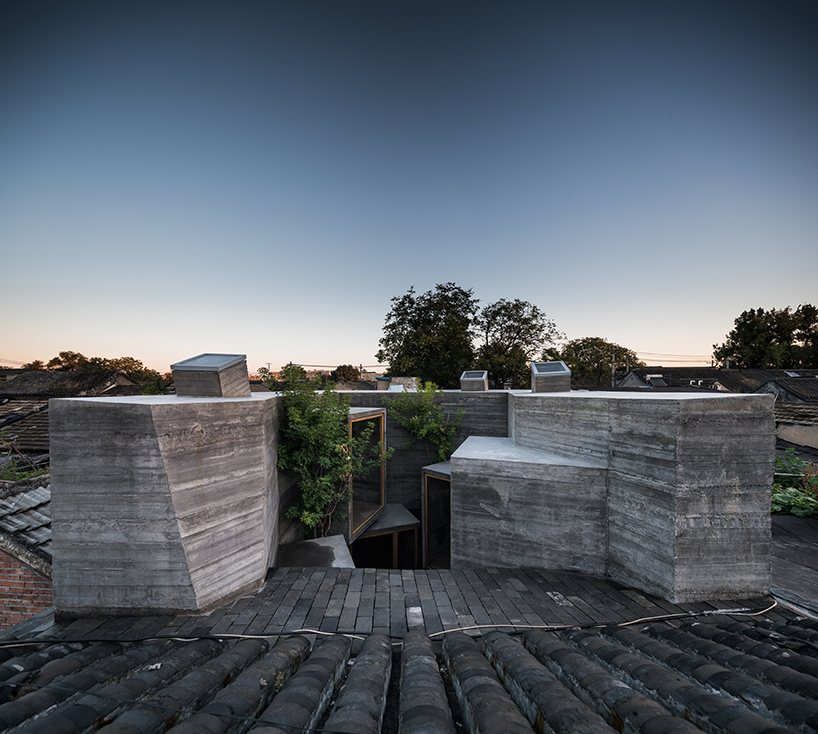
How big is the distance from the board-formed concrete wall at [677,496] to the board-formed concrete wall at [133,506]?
4468 millimetres

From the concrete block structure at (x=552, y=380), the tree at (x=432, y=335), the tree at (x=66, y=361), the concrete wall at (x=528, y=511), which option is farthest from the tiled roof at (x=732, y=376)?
the tree at (x=66, y=361)

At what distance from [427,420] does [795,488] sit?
8958mm

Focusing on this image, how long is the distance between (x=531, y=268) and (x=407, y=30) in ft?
39.9

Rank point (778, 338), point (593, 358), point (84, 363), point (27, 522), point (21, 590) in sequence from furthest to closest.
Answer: point (84, 363)
point (593, 358)
point (778, 338)
point (27, 522)
point (21, 590)

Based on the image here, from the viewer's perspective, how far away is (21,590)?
4.24m

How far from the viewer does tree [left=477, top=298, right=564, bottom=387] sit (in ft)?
74.5

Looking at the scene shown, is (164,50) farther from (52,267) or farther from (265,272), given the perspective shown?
(52,267)

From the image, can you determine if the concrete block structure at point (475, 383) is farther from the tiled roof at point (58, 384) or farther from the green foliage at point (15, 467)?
the tiled roof at point (58, 384)

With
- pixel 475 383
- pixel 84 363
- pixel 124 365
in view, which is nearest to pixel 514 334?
pixel 475 383

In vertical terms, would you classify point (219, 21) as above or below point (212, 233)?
above

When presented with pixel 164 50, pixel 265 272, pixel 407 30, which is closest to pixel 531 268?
pixel 407 30

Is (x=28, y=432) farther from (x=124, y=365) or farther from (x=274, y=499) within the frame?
(x=124, y=365)

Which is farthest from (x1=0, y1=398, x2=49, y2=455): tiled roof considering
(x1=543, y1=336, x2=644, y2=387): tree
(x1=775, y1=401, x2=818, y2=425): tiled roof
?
(x1=543, y1=336, x2=644, y2=387): tree

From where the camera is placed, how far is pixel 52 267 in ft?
41.7
